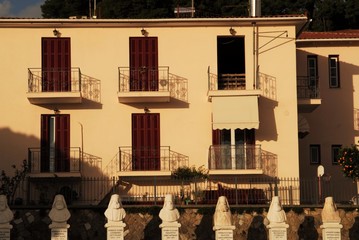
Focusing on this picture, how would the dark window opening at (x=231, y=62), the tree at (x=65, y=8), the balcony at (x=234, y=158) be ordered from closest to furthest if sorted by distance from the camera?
the balcony at (x=234, y=158) < the dark window opening at (x=231, y=62) < the tree at (x=65, y=8)

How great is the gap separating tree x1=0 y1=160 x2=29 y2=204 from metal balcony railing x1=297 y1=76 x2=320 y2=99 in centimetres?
1257

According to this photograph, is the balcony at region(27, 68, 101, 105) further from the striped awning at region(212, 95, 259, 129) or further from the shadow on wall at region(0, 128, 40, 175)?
the striped awning at region(212, 95, 259, 129)

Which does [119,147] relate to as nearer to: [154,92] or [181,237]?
[154,92]

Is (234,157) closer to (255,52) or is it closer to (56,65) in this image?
(255,52)

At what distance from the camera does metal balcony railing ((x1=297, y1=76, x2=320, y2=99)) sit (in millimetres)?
38094

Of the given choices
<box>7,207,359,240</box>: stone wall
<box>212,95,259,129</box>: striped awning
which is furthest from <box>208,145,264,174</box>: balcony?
<box>7,207,359,240</box>: stone wall

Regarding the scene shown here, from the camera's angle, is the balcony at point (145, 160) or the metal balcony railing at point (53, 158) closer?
the metal balcony railing at point (53, 158)

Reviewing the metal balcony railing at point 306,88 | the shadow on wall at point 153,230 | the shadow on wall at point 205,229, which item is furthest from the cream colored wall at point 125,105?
the shadow on wall at point 153,230

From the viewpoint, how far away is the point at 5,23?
35.9 meters

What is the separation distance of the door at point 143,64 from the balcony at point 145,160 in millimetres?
2602

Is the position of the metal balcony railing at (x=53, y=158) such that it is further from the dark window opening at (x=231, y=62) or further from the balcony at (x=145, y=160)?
the dark window opening at (x=231, y=62)

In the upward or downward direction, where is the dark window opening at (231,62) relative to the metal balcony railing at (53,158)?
upward

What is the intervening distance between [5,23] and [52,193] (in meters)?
7.39

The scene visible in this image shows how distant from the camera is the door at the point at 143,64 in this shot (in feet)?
117
